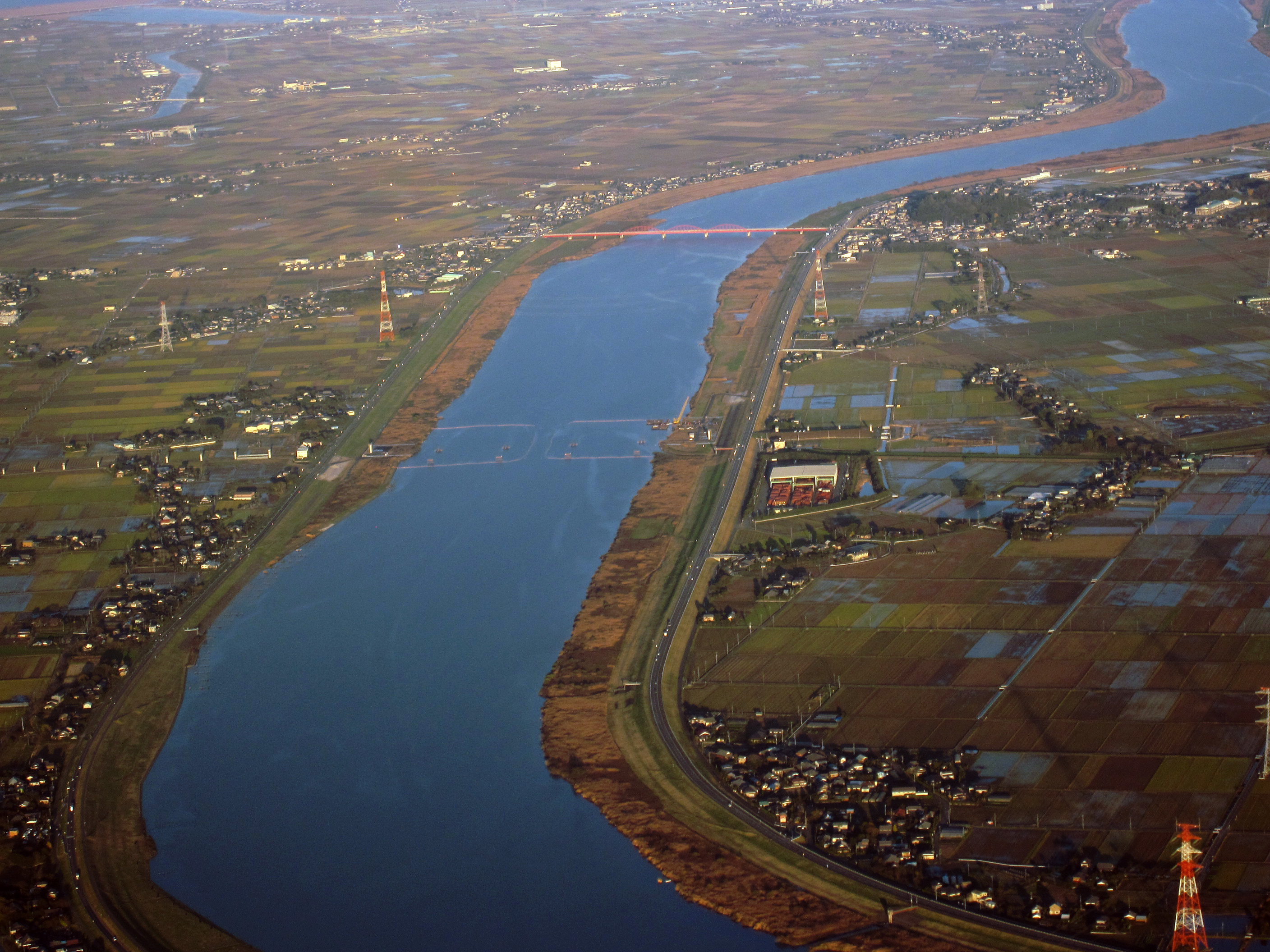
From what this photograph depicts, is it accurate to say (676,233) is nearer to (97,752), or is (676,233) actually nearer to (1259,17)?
(97,752)

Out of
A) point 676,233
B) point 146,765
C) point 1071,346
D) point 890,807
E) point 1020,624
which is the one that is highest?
point 890,807

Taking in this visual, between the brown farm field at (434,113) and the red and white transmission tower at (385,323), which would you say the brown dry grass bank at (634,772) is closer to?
the red and white transmission tower at (385,323)

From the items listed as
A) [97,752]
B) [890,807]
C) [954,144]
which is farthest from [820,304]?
[954,144]

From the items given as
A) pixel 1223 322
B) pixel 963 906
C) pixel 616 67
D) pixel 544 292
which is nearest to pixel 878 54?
pixel 616 67

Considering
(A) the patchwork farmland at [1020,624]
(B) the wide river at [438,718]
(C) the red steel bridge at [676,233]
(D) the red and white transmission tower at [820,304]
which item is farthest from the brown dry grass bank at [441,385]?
(D) the red and white transmission tower at [820,304]

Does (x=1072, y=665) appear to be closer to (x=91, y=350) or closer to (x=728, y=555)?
(x=728, y=555)

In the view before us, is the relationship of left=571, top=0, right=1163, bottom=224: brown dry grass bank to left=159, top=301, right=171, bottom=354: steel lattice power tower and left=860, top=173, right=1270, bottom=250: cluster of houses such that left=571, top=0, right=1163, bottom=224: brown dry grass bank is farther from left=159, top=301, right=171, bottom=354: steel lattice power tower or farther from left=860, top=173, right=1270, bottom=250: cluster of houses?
left=159, top=301, right=171, bottom=354: steel lattice power tower
